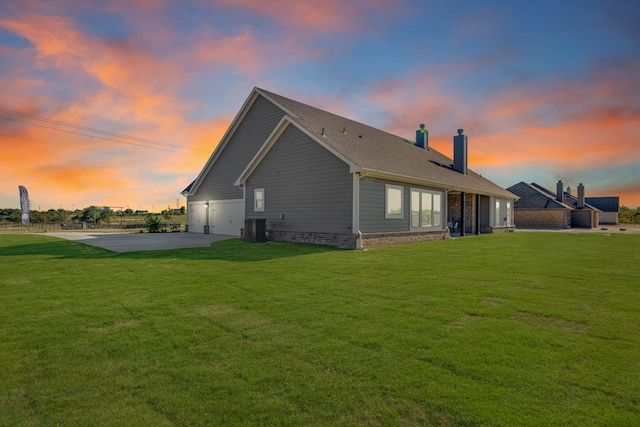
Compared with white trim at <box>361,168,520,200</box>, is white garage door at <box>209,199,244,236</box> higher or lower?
lower

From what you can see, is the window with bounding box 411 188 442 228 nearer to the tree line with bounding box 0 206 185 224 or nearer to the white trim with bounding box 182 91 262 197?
the white trim with bounding box 182 91 262 197

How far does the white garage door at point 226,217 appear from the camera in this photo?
845 inches

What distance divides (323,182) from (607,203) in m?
68.2

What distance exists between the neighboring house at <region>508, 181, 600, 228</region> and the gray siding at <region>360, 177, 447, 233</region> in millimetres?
31523

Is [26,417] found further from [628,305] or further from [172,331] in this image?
[628,305]

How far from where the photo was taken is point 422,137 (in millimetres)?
25828

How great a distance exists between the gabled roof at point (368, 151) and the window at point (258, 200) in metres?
1.14

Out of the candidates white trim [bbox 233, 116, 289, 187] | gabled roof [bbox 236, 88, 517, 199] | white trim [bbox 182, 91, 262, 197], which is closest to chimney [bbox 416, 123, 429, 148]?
gabled roof [bbox 236, 88, 517, 199]

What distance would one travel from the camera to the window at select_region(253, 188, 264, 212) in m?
17.8

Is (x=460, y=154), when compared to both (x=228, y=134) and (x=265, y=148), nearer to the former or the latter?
(x=265, y=148)

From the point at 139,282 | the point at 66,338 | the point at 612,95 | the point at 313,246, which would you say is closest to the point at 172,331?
the point at 66,338

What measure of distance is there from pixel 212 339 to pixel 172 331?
0.67 m

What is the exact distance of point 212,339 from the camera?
414 cm

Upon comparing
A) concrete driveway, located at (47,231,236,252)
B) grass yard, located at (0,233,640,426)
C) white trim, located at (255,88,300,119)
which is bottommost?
grass yard, located at (0,233,640,426)
